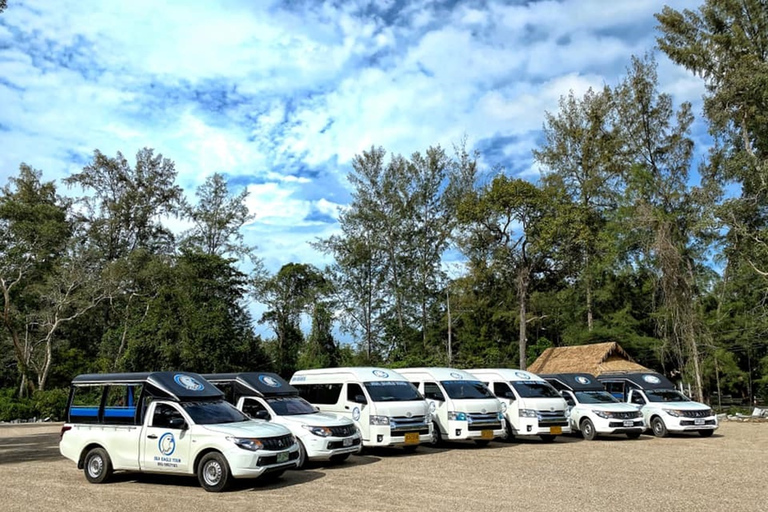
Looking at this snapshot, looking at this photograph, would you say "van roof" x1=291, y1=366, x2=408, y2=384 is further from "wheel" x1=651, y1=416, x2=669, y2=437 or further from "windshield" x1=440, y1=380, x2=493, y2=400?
"wheel" x1=651, y1=416, x2=669, y2=437

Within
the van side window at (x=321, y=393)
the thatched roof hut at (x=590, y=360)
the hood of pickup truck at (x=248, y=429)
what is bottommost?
the hood of pickup truck at (x=248, y=429)

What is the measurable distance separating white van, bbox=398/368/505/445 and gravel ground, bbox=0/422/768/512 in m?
0.52

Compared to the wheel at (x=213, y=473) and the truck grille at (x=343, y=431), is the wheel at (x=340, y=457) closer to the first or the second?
the truck grille at (x=343, y=431)

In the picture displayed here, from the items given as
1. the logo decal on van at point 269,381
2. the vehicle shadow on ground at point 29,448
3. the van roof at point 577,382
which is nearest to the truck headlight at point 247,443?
the logo decal on van at point 269,381

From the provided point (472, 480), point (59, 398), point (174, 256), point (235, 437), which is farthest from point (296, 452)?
point (174, 256)

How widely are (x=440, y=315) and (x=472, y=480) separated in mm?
36532

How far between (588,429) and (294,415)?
29.9ft

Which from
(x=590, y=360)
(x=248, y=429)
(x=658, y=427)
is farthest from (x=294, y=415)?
(x=590, y=360)

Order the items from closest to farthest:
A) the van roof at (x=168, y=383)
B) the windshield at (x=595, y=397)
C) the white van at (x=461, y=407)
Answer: the van roof at (x=168, y=383) → the white van at (x=461, y=407) → the windshield at (x=595, y=397)

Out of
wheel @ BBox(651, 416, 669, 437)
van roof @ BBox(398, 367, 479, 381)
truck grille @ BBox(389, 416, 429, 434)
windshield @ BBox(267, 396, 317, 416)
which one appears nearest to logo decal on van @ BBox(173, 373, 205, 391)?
windshield @ BBox(267, 396, 317, 416)

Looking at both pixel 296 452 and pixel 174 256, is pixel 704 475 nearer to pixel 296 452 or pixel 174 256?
pixel 296 452

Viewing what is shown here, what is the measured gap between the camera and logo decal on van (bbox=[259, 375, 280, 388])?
43.0 ft

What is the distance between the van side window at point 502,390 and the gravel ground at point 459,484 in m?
2.49

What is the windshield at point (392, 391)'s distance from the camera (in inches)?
549
